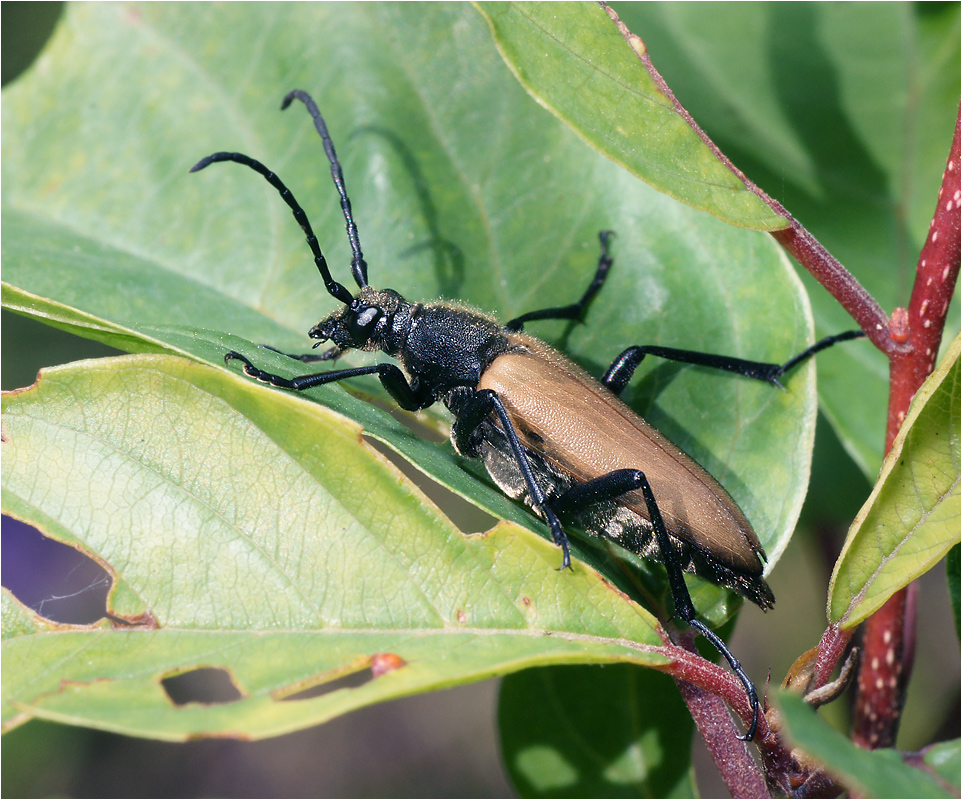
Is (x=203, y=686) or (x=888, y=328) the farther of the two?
(x=203, y=686)

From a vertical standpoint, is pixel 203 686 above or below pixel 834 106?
below

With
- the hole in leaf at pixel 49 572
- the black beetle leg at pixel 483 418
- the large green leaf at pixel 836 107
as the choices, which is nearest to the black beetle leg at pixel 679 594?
the black beetle leg at pixel 483 418

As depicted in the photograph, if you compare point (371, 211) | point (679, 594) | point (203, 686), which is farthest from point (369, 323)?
point (203, 686)

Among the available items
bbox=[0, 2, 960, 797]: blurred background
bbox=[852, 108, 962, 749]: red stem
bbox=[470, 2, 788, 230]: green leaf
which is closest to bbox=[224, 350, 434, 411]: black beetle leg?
bbox=[470, 2, 788, 230]: green leaf

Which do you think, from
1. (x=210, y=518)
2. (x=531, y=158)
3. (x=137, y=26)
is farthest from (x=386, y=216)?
(x=210, y=518)

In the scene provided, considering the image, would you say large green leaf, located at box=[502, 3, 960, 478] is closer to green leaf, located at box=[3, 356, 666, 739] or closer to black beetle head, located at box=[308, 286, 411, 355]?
black beetle head, located at box=[308, 286, 411, 355]

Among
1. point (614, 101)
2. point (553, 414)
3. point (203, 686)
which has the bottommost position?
point (203, 686)

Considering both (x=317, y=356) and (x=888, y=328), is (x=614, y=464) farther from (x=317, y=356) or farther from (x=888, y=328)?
(x=317, y=356)
